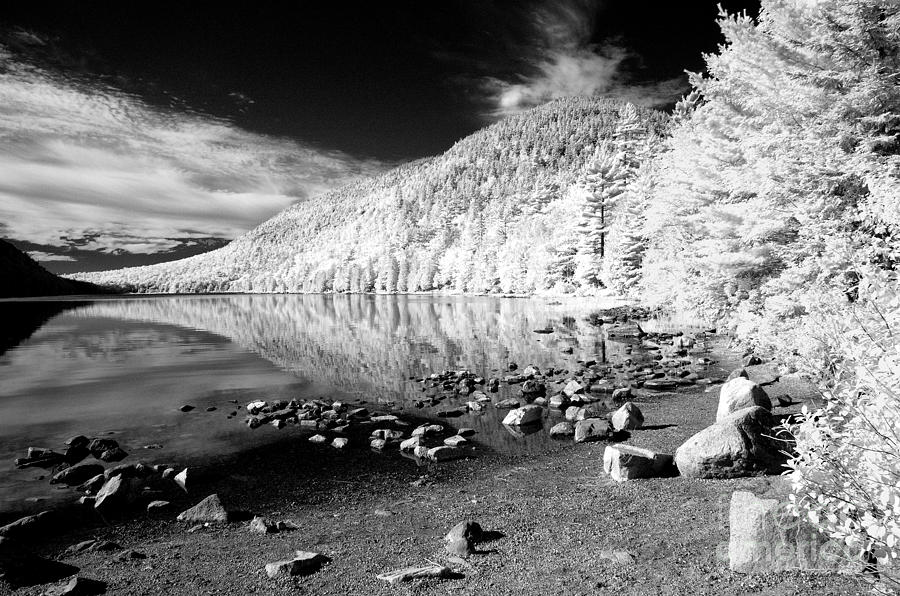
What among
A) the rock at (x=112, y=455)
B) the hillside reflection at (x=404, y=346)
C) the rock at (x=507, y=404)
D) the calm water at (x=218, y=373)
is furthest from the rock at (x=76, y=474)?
the rock at (x=507, y=404)

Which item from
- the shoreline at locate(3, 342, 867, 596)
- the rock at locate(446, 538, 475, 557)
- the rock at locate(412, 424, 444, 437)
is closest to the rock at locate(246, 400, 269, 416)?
the shoreline at locate(3, 342, 867, 596)

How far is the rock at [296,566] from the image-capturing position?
7469 millimetres

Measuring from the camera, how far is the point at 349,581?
7152 millimetres

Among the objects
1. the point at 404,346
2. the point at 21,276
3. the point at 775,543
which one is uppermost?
the point at 21,276

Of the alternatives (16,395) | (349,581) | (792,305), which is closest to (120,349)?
(16,395)

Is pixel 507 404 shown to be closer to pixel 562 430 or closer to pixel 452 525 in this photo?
pixel 562 430

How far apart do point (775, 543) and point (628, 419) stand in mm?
8465

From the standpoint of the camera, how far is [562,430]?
46.5 feet

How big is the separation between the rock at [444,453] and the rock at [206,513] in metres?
5.01

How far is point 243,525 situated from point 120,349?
3573cm

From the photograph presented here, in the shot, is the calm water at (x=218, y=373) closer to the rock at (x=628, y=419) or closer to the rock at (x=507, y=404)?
the rock at (x=507, y=404)

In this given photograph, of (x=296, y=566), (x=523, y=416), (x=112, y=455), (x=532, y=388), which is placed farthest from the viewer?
(x=532, y=388)

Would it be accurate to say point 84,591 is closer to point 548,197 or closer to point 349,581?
point 349,581

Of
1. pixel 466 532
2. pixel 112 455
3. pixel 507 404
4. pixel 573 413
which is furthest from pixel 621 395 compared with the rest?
pixel 112 455
